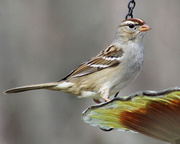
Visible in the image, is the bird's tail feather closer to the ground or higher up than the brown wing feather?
closer to the ground

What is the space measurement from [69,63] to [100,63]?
1.47m

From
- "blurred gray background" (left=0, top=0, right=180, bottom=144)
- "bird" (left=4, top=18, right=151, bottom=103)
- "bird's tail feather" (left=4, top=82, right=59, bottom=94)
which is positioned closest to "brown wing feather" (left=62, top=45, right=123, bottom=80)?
"bird" (left=4, top=18, right=151, bottom=103)

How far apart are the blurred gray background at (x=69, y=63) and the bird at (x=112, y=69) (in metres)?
1.31

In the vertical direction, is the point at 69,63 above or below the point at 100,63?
below

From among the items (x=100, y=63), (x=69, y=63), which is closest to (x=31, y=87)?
(x=100, y=63)

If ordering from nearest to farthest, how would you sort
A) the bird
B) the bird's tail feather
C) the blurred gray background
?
the bird's tail feather
the bird
the blurred gray background

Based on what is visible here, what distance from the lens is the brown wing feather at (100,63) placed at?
2.87 m

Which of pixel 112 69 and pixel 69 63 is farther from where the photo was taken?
pixel 69 63

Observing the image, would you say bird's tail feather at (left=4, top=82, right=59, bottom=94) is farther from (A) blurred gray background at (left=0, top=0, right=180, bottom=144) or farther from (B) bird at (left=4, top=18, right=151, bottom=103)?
(A) blurred gray background at (left=0, top=0, right=180, bottom=144)

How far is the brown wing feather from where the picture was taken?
2.87 meters

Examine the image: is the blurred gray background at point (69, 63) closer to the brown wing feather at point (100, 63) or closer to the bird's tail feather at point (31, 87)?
the brown wing feather at point (100, 63)

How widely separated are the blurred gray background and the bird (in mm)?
1308

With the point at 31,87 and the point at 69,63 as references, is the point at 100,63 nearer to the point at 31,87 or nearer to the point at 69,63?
the point at 31,87

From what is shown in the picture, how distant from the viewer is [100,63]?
293 centimetres
